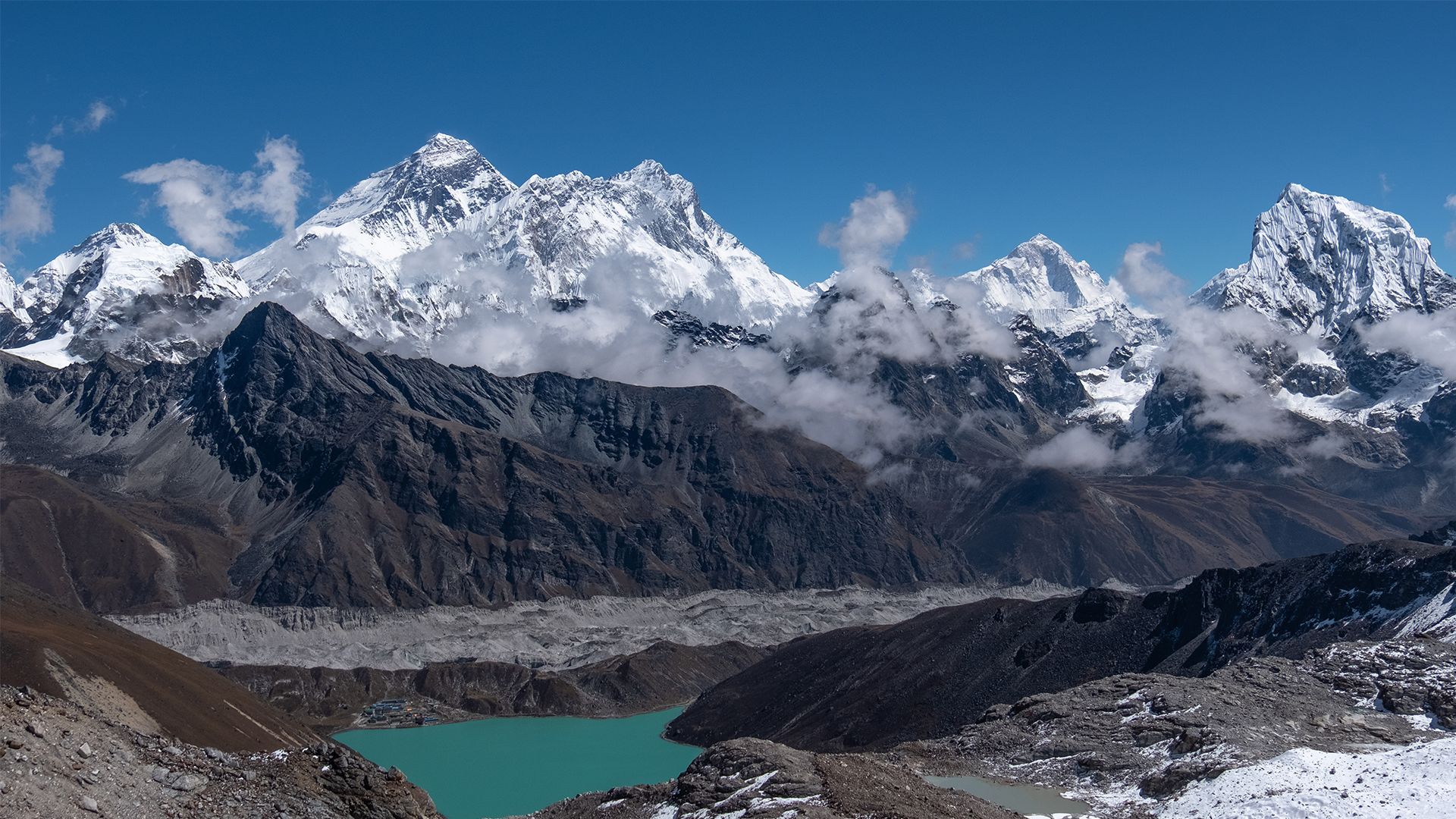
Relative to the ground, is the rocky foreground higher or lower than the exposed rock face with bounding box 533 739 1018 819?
higher

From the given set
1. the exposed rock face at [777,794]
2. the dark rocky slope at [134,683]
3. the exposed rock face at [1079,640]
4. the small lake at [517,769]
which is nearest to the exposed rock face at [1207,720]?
the exposed rock face at [777,794]

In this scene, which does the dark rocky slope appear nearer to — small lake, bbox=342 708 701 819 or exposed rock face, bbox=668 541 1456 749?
small lake, bbox=342 708 701 819

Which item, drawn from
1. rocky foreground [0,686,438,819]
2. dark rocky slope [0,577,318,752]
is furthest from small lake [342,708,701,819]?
rocky foreground [0,686,438,819]

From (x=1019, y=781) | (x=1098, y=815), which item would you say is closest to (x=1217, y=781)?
(x=1098, y=815)

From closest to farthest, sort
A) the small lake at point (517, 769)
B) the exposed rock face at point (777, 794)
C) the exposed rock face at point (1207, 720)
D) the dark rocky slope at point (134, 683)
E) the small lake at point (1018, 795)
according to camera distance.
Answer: the exposed rock face at point (777, 794) → the small lake at point (1018, 795) → the exposed rock face at point (1207, 720) → the dark rocky slope at point (134, 683) → the small lake at point (517, 769)

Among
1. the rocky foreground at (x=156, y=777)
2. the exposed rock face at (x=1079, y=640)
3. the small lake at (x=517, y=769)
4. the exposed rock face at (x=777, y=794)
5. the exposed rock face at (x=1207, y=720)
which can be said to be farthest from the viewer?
the small lake at (x=517, y=769)

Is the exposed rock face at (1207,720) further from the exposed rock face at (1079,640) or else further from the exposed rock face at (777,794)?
the exposed rock face at (1079,640)

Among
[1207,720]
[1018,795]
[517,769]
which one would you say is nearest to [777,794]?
[1018,795]
